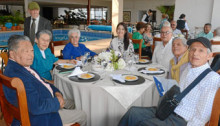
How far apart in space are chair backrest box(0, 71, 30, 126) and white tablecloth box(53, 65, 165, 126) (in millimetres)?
616

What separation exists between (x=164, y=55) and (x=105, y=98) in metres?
1.28

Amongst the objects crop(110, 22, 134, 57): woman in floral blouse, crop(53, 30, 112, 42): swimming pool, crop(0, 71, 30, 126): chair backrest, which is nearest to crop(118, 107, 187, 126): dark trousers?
crop(0, 71, 30, 126): chair backrest

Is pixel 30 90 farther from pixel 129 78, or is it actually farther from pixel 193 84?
pixel 193 84

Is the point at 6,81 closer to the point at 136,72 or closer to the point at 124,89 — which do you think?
the point at 124,89

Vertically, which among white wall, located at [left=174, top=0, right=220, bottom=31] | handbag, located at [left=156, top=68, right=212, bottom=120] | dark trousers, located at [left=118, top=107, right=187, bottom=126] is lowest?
dark trousers, located at [left=118, top=107, right=187, bottom=126]

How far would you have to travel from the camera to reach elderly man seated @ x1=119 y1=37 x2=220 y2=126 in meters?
1.32

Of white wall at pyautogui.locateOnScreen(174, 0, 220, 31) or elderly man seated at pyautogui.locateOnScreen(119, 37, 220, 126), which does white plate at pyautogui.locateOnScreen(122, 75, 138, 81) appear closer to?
elderly man seated at pyautogui.locateOnScreen(119, 37, 220, 126)

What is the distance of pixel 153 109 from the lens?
66.2 inches

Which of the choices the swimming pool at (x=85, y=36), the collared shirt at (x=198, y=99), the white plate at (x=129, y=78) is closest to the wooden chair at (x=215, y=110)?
the collared shirt at (x=198, y=99)

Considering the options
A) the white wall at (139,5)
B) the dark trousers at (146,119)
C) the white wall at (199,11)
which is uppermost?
the white wall at (139,5)

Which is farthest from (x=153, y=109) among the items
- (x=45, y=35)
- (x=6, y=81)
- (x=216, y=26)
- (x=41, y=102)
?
(x=216, y=26)

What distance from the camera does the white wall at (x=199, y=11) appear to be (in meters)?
7.47

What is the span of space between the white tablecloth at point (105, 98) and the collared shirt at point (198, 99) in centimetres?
43

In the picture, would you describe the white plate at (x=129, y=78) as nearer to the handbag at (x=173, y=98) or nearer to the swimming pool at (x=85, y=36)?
the handbag at (x=173, y=98)
